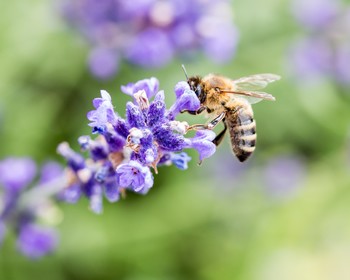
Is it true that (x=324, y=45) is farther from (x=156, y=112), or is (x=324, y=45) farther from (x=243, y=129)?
(x=156, y=112)

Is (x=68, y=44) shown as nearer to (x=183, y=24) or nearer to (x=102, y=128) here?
(x=183, y=24)

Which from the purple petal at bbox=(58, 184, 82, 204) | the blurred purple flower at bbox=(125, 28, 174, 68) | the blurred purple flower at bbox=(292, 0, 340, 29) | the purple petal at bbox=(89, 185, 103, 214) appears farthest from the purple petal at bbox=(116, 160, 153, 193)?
the blurred purple flower at bbox=(292, 0, 340, 29)

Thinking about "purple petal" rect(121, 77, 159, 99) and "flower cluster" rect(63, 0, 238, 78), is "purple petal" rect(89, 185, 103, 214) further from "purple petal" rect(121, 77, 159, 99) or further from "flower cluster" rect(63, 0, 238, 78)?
"flower cluster" rect(63, 0, 238, 78)

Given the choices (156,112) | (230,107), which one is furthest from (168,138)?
(230,107)

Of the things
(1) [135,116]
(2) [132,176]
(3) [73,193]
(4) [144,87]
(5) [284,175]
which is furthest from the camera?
(5) [284,175]

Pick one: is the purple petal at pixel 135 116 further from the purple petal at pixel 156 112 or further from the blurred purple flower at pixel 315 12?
the blurred purple flower at pixel 315 12
